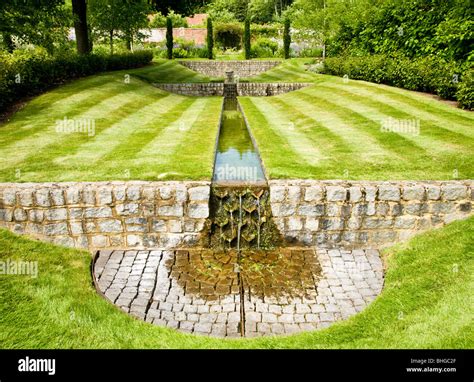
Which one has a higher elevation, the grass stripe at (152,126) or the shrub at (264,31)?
the shrub at (264,31)

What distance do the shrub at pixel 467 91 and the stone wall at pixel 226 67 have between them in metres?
24.5

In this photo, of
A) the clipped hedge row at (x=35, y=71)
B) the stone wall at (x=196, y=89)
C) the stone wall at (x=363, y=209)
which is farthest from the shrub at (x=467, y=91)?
the clipped hedge row at (x=35, y=71)

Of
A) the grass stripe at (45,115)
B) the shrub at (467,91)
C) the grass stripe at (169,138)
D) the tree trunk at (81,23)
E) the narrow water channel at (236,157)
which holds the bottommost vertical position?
the narrow water channel at (236,157)

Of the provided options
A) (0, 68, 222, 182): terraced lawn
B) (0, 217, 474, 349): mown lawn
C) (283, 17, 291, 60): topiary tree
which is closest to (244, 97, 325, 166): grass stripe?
(0, 68, 222, 182): terraced lawn

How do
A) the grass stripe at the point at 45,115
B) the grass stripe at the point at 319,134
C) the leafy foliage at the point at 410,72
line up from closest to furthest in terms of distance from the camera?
the grass stripe at the point at 319,134
the grass stripe at the point at 45,115
the leafy foliage at the point at 410,72

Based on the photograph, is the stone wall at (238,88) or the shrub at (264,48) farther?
the shrub at (264,48)

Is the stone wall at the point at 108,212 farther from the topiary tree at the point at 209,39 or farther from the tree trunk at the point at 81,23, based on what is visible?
the topiary tree at the point at 209,39

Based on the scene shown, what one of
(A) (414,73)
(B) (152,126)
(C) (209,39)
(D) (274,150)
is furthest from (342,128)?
(C) (209,39)

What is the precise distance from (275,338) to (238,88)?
2209cm

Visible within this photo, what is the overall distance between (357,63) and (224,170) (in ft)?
49.0

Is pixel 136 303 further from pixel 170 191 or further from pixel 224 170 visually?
pixel 224 170

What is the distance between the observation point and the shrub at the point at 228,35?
165 feet

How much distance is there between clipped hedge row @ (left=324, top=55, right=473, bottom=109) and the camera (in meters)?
14.8
